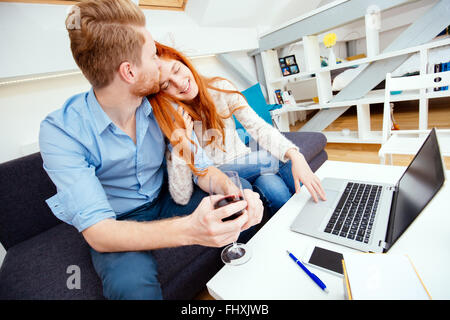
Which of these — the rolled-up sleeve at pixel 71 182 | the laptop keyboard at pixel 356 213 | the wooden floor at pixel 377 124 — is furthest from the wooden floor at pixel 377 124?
the rolled-up sleeve at pixel 71 182

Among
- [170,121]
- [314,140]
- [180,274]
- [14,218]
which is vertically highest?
[170,121]

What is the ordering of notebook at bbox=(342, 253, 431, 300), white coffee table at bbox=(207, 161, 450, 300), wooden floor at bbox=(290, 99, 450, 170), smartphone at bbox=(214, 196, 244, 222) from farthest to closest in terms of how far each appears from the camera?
wooden floor at bbox=(290, 99, 450, 170)
smartphone at bbox=(214, 196, 244, 222)
white coffee table at bbox=(207, 161, 450, 300)
notebook at bbox=(342, 253, 431, 300)

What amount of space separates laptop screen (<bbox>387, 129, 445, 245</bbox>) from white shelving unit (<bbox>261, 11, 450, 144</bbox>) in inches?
68.4

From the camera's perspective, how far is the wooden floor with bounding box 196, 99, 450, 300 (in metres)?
2.29

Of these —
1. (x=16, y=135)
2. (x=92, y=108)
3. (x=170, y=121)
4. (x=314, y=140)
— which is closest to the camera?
(x=92, y=108)

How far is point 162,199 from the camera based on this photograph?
1.17 meters

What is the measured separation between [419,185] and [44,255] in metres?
1.45

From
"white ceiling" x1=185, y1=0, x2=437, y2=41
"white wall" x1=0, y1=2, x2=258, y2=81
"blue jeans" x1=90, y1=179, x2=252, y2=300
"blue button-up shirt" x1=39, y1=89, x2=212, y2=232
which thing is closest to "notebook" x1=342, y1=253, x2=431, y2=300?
"blue jeans" x1=90, y1=179, x2=252, y2=300

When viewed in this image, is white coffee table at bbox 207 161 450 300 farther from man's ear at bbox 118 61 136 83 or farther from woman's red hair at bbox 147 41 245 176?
man's ear at bbox 118 61 136 83

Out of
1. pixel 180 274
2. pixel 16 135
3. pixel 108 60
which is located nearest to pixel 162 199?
pixel 180 274

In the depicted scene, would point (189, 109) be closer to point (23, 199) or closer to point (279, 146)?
point (279, 146)
